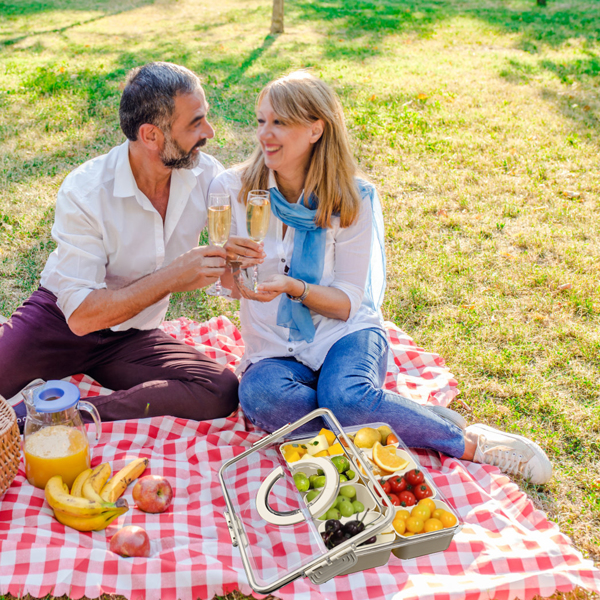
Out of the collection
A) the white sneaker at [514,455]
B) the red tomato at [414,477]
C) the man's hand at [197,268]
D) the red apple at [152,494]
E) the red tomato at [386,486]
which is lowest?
the white sneaker at [514,455]

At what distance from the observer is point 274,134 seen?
313cm

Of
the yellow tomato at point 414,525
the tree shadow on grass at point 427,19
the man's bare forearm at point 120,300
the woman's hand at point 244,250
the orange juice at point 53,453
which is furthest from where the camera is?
the tree shadow on grass at point 427,19

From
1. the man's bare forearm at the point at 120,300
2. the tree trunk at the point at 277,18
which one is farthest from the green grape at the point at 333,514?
the tree trunk at the point at 277,18

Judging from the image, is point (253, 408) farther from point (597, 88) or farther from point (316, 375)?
point (597, 88)

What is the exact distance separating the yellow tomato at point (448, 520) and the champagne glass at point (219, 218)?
1570mm

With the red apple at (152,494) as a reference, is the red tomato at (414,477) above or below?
above

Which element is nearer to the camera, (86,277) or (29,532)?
(29,532)

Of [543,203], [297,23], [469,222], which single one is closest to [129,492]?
[469,222]

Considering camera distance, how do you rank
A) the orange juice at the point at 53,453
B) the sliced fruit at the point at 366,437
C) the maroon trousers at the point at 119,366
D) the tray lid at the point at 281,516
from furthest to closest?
1. the maroon trousers at the point at 119,366
2. the sliced fruit at the point at 366,437
3. the orange juice at the point at 53,453
4. the tray lid at the point at 281,516

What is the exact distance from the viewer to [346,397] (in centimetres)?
303

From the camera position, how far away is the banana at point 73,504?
2.48 m

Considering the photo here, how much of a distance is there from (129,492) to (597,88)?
9.53 metres

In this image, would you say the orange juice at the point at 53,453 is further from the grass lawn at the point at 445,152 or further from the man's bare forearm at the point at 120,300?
the grass lawn at the point at 445,152

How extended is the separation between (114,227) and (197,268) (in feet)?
2.17
